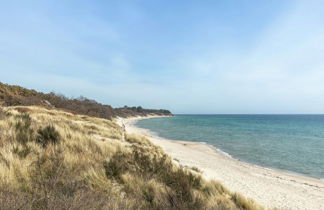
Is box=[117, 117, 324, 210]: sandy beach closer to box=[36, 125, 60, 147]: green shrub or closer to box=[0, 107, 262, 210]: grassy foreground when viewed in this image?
box=[0, 107, 262, 210]: grassy foreground

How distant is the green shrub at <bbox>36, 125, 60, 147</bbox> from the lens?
21.3 ft

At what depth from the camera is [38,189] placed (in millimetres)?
3158

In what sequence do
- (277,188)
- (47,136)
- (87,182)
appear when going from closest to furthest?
(87,182) → (47,136) → (277,188)

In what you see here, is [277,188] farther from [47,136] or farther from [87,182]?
[47,136]

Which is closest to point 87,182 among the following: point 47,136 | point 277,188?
point 47,136

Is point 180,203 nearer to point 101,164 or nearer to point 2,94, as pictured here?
point 101,164

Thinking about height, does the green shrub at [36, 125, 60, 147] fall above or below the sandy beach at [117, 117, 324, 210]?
above

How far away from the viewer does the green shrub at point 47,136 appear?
6489 mm

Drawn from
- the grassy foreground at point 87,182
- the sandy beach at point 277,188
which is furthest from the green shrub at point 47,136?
the sandy beach at point 277,188

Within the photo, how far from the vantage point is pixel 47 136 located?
691 centimetres

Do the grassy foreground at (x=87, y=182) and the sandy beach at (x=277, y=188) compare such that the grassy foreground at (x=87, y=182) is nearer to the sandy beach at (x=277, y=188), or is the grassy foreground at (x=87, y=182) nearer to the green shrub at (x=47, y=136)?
the green shrub at (x=47, y=136)

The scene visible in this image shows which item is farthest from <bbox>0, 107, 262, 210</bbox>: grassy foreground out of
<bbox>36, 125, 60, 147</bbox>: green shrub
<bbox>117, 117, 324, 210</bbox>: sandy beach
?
<bbox>117, 117, 324, 210</bbox>: sandy beach

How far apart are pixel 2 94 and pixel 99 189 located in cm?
2867

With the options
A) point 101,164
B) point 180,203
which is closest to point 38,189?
point 101,164
